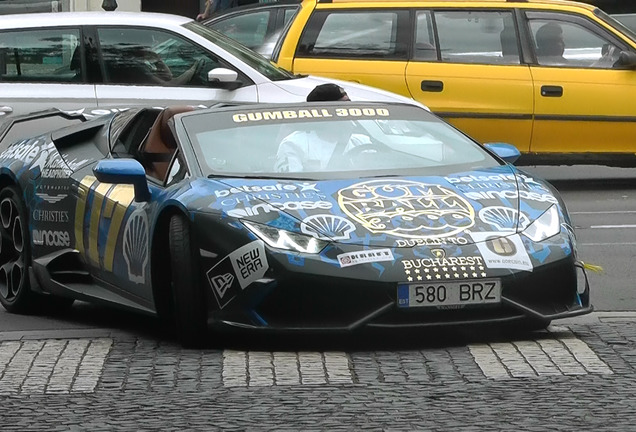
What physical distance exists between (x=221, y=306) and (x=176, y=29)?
22.5 feet

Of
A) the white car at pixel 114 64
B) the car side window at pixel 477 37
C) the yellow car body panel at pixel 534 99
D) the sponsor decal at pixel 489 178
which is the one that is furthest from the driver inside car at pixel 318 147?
the car side window at pixel 477 37

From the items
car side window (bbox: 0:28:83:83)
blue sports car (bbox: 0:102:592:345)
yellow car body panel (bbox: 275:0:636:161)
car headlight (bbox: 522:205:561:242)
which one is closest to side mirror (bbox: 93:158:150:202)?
blue sports car (bbox: 0:102:592:345)

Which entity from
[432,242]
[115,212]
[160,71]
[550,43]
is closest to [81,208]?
[115,212]

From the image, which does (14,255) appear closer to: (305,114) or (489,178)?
(305,114)

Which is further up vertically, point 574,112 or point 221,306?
point 221,306

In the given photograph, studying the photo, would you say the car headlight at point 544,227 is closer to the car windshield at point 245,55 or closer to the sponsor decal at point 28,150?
the sponsor decal at point 28,150

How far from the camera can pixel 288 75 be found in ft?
46.3

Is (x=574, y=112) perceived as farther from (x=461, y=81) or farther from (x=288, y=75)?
(x=288, y=75)

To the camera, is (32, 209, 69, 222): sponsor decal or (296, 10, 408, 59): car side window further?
(296, 10, 408, 59): car side window

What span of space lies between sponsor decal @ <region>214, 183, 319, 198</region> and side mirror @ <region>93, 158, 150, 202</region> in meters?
0.54

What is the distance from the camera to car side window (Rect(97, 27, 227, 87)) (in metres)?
13.9

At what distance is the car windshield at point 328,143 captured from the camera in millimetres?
8109

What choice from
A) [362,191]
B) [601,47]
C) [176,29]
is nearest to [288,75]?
[176,29]

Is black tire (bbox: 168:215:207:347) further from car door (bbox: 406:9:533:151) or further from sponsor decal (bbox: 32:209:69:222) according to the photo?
car door (bbox: 406:9:533:151)
